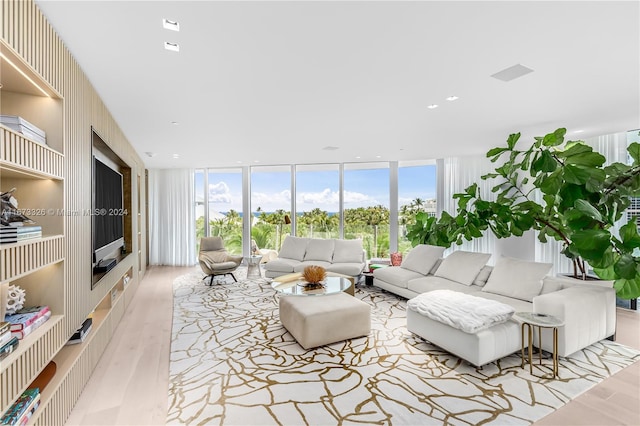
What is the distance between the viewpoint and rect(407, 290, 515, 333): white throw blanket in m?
2.68

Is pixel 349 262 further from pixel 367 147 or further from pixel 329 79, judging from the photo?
pixel 329 79

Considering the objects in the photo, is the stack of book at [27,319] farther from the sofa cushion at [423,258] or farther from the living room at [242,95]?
the sofa cushion at [423,258]

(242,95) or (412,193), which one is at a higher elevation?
(242,95)

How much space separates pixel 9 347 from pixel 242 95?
100 inches

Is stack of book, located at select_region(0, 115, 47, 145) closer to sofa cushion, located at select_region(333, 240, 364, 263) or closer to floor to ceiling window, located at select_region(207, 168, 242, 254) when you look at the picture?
sofa cushion, located at select_region(333, 240, 364, 263)

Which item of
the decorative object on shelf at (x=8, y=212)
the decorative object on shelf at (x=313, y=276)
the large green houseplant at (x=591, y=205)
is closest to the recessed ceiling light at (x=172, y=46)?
→ the decorative object on shelf at (x=8, y=212)

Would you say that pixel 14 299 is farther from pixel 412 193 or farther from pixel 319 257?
pixel 412 193

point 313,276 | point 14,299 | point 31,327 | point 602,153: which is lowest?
point 313,276

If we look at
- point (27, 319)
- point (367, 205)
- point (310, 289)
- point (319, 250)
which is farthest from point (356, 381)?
point (367, 205)

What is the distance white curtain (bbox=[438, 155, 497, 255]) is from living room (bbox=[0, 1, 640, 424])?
1.71m

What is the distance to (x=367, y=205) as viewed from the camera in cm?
748

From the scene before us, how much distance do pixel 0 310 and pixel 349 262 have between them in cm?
488

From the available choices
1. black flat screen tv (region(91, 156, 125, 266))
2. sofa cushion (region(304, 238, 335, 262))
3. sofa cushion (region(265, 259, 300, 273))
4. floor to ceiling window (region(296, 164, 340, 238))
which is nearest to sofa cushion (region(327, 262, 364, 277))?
sofa cushion (region(304, 238, 335, 262))

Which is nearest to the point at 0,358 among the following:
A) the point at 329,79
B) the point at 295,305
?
the point at 295,305
